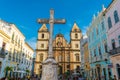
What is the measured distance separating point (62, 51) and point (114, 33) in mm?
36214

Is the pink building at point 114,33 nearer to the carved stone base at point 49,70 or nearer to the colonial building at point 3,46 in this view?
the carved stone base at point 49,70

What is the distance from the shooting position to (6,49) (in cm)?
2525

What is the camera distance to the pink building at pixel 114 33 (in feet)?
53.8

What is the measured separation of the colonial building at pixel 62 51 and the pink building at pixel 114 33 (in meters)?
32.5

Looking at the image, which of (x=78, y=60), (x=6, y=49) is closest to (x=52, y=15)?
(x=6, y=49)

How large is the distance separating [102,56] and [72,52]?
31537 mm

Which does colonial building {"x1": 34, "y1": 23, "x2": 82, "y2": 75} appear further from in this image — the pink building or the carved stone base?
the carved stone base

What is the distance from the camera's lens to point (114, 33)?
17.4 metres

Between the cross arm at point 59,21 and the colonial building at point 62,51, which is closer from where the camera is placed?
the cross arm at point 59,21

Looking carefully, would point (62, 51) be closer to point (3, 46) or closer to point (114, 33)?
point (3, 46)

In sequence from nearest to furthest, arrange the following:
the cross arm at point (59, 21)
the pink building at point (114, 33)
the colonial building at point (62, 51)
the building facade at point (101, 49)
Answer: the cross arm at point (59, 21)
the pink building at point (114, 33)
the building facade at point (101, 49)
the colonial building at point (62, 51)

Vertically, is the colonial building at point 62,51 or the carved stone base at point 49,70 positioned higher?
the colonial building at point 62,51

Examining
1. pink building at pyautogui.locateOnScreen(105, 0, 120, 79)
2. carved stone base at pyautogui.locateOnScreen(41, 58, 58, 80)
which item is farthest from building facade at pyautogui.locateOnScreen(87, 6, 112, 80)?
carved stone base at pyautogui.locateOnScreen(41, 58, 58, 80)

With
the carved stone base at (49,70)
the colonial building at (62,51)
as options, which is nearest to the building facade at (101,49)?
the carved stone base at (49,70)
